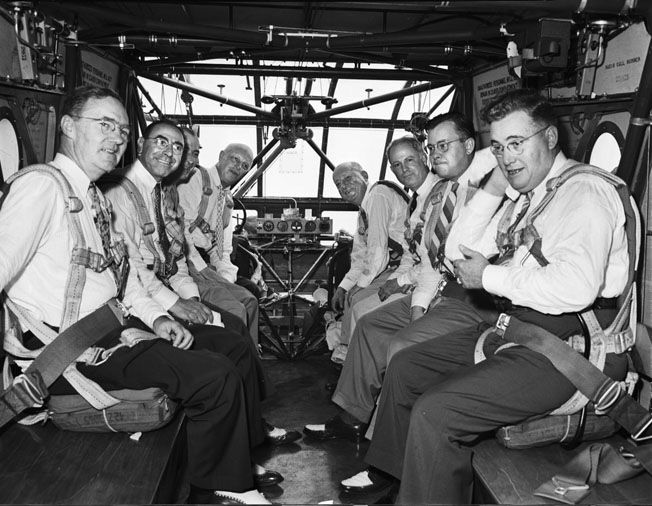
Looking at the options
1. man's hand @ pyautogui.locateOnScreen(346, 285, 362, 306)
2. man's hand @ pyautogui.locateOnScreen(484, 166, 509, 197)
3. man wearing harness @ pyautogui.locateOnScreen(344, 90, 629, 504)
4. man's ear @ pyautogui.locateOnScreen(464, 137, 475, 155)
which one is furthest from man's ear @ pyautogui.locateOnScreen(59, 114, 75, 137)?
man's hand @ pyautogui.locateOnScreen(346, 285, 362, 306)

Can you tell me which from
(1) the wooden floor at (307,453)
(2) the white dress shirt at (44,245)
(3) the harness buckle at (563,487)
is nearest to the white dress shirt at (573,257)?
(3) the harness buckle at (563,487)

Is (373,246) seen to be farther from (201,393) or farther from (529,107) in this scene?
(201,393)

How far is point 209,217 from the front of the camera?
5090 millimetres

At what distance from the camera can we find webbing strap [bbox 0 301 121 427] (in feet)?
7.45

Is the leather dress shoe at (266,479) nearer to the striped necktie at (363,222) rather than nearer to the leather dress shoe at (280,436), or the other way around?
the leather dress shoe at (280,436)

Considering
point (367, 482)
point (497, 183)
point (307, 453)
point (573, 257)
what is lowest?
point (307, 453)

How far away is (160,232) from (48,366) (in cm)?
166

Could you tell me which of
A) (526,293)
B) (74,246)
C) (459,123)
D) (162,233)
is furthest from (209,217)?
(526,293)

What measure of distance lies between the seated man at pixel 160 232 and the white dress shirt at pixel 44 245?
679mm

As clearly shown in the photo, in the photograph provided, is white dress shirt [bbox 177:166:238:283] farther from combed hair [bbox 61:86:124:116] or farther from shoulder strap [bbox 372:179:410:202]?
combed hair [bbox 61:86:124:116]

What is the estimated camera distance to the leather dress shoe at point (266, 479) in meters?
3.14

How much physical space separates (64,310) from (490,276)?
1644 millimetres

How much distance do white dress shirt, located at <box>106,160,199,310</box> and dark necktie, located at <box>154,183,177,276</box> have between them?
4cm

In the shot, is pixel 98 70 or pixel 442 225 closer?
pixel 442 225
